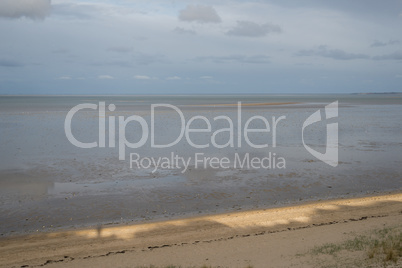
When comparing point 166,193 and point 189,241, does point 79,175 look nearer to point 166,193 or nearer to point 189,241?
point 166,193

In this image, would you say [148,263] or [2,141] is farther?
[2,141]

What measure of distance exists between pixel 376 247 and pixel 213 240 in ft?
10.2

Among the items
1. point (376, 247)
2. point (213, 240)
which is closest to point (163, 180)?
point (213, 240)

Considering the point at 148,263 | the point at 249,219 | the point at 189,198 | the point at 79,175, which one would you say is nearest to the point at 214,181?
the point at 189,198

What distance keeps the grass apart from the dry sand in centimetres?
34

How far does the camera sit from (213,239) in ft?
27.6

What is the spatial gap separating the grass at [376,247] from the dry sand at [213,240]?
13.4 inches

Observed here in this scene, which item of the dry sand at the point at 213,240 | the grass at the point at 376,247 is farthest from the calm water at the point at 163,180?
the grass at the point at 376,247

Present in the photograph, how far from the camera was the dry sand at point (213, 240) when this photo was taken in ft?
23.7

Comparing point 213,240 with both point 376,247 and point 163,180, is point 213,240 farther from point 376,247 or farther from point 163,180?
point 163,180

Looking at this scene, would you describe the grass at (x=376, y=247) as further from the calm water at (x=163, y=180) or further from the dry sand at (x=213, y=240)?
the calm water at (x=163, y=180)

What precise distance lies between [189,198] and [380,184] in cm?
655

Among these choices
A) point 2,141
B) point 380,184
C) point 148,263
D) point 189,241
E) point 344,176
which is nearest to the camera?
point 148,263

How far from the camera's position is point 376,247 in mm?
7039
